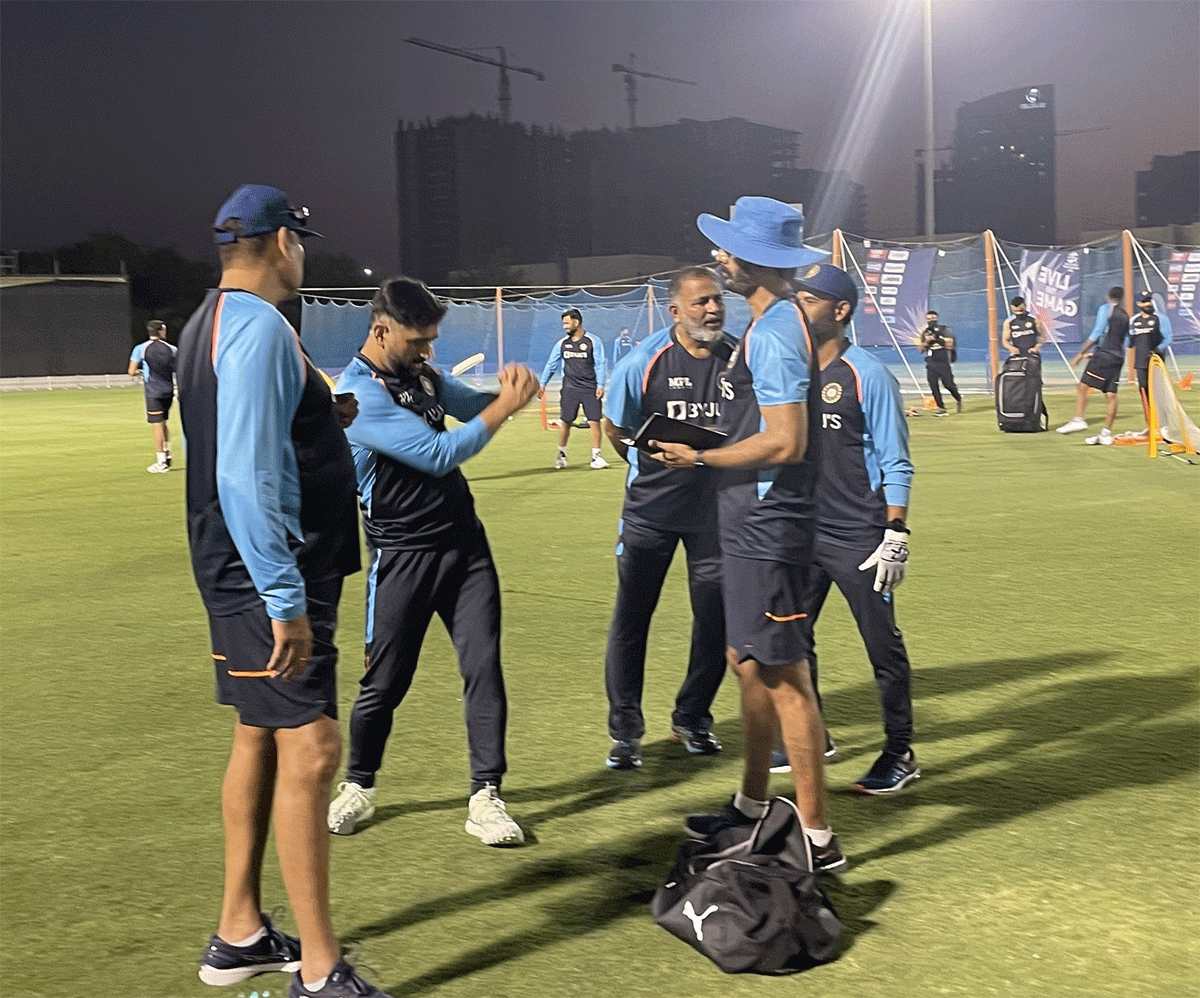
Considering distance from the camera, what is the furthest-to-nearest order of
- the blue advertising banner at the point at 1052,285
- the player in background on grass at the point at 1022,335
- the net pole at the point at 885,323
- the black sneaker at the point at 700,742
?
the blue advertising banner at the point at 1052,285
the net pole at the point at 885,323
the player in background on grass at the point at 1022,335
the black sneaker at the point at 700,742

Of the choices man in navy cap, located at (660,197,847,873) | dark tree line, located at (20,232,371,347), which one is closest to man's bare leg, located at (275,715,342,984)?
man in navy cap, located at (660,197,847,873)

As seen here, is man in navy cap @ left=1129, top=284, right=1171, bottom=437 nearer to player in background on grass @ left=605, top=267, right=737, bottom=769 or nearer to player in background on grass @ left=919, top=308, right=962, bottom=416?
player in background on grass @ left=919, top=308, right=962, bottom=416

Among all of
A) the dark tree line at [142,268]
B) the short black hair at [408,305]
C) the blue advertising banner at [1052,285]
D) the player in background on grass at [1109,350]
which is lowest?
the player in background on grass at [1109,350]

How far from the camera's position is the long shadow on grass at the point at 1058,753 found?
15.8 feet

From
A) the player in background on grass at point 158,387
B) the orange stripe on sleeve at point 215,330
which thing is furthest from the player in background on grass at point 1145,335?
the orange stripe on sleeve at point 215,330

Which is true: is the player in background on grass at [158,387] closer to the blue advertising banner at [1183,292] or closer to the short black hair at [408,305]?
the short black hair at [408,305]

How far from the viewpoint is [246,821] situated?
352 centimetres

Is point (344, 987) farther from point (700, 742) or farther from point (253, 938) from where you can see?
point (700, 742)

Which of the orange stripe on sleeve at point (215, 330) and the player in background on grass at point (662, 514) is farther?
the player in background on grass at point (662, 514)

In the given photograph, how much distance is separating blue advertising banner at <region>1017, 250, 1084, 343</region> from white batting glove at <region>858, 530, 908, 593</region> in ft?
79.2

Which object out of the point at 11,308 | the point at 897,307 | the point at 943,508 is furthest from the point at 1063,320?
the point at 11,308

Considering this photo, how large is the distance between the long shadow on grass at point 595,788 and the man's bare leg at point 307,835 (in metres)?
1.45

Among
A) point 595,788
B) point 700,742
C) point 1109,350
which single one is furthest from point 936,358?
point 595,788

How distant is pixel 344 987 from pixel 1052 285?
88.9 ft
